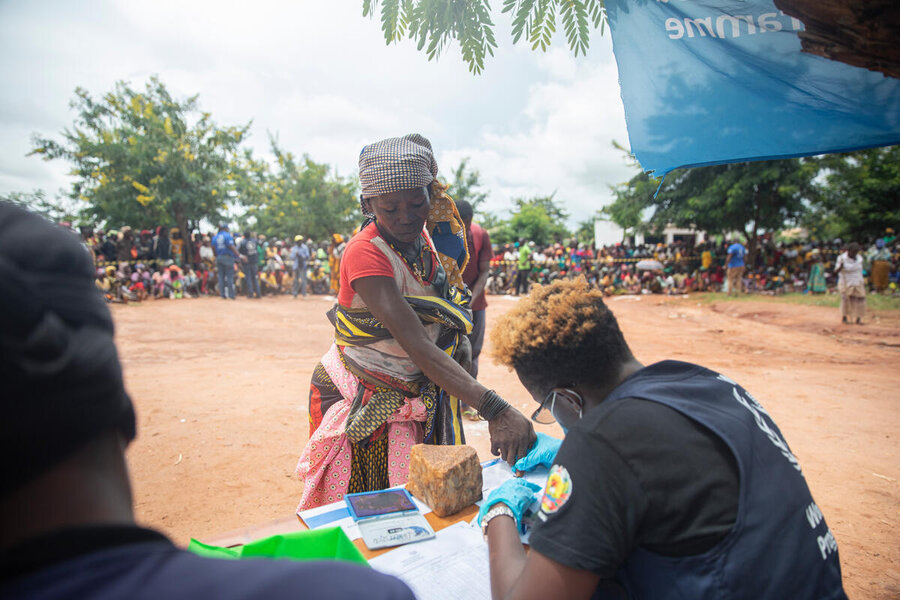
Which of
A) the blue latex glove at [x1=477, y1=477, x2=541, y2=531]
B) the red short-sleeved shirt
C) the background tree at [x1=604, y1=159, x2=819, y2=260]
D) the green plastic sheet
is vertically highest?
the background tree at [x1=604, y1=159, x2=819, y2=260]

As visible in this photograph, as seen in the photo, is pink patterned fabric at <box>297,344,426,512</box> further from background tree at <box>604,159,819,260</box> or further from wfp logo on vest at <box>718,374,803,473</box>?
background tree at <box>604,159,819,260</box>

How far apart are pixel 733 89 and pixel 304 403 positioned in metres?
5.13

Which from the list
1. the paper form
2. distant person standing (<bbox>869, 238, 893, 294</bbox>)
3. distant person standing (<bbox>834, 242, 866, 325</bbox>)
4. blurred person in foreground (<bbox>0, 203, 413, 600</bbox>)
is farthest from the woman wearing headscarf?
distant person standing (<bbox>869, 238, 893, 294</bbox>)

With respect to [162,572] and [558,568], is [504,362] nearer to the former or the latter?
[558,568]

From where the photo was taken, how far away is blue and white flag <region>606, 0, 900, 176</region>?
1.90m

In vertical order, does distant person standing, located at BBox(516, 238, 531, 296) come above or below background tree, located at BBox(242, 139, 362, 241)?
below

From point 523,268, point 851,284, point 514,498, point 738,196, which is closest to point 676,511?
point 514,498

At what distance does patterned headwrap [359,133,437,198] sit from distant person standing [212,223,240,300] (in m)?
12.8

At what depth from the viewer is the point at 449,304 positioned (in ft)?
7.10

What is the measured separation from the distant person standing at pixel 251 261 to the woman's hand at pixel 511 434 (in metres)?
14.3

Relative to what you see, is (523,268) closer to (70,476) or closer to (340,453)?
(340,453)

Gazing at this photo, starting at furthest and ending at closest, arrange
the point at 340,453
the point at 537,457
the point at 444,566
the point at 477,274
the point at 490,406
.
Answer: the point at 477,274 → the point at 340,453 → the point at 537,457 → the point at 490,406 → the point at 444,566

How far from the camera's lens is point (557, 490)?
1140 millimetres

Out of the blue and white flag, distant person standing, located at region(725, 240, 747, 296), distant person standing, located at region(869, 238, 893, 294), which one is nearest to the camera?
the blue and white flag
